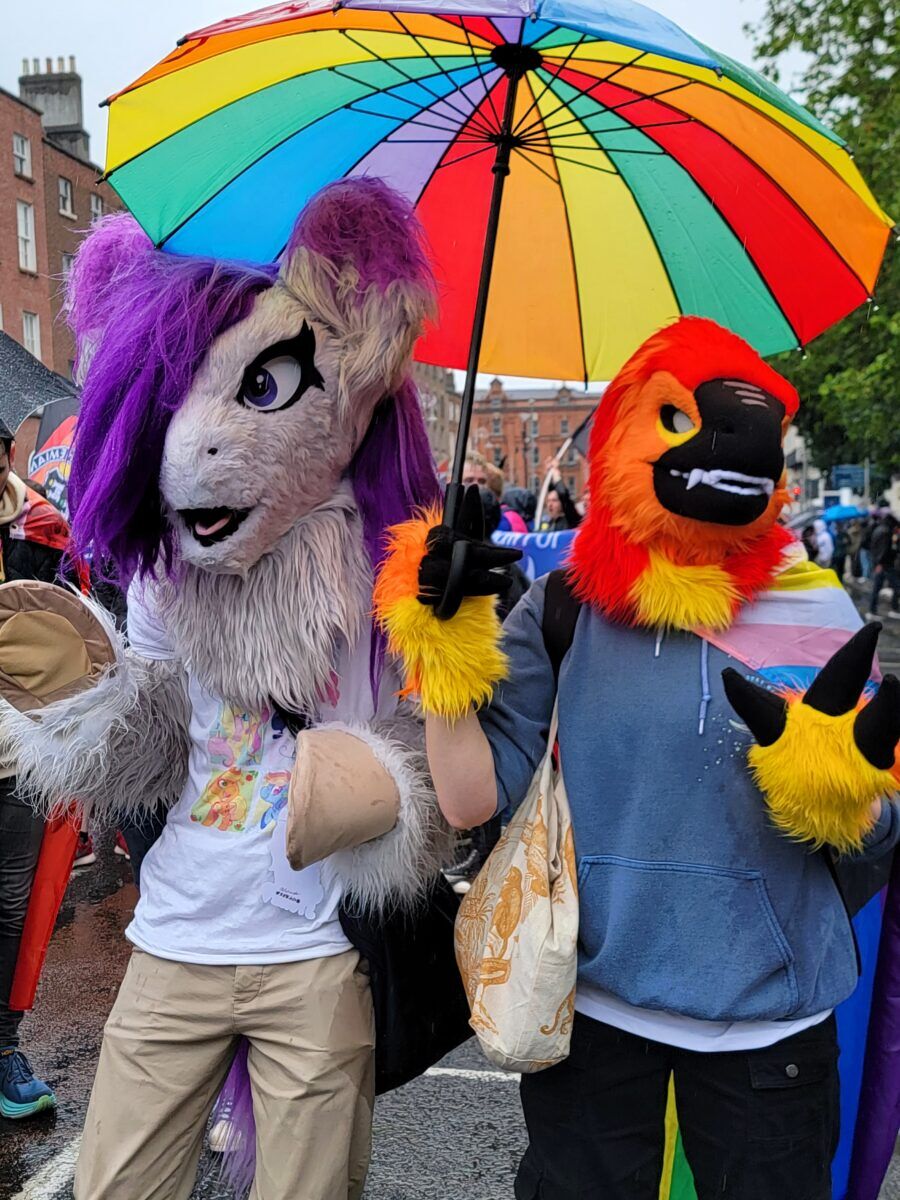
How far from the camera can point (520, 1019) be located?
5.50 feet

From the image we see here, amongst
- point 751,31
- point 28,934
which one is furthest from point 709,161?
point 751,31

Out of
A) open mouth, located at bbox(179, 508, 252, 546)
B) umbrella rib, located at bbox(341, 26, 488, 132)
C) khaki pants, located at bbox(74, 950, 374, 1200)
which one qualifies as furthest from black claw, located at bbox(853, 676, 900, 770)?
umbrella rib, located at bbox(341, 26, 488, 132)

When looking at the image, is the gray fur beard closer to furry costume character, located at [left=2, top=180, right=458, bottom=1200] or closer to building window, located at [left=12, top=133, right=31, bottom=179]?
furry costume character, located at [left=2, top=180, right=458, bottom=1200]

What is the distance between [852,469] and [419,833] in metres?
33.5

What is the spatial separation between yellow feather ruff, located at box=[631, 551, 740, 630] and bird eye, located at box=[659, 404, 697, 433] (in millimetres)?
213

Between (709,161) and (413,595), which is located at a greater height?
(709,161)

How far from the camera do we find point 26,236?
81.2ft

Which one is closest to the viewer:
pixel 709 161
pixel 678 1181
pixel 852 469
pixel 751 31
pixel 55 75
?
pixel 678 1181

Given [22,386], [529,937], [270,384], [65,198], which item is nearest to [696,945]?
[529,937]

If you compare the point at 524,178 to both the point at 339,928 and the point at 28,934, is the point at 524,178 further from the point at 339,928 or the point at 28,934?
the point at 28,934

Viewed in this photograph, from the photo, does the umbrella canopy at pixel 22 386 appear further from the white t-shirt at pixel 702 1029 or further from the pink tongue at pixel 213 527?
the white t-shirt at pixel 702 1029

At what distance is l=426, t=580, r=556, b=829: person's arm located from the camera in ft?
5.64

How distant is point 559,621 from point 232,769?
0.64 meters

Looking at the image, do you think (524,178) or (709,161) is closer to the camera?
(709,161)
